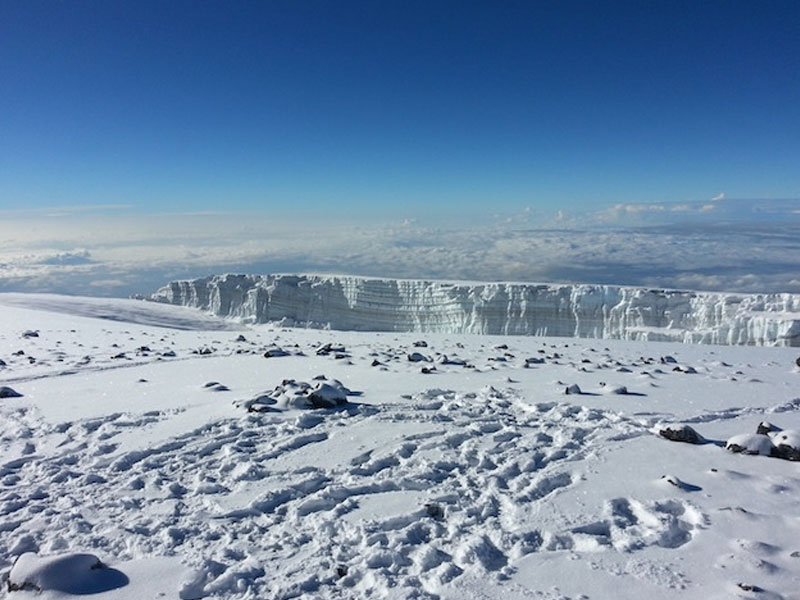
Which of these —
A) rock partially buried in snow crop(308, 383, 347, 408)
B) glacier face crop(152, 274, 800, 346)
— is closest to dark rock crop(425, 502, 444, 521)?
rock partially buried in snow crop(308, 383, 347, 408)

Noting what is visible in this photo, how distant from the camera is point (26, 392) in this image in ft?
29.0

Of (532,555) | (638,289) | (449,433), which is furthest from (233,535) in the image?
(638,289)

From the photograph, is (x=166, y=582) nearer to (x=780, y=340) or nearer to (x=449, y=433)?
(x=449, y=433)

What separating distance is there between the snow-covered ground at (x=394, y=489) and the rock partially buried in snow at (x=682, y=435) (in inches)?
6.5

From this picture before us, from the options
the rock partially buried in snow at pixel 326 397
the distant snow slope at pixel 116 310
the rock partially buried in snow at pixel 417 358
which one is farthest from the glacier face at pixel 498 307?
the rock partially buried in snow at pixel 326 397

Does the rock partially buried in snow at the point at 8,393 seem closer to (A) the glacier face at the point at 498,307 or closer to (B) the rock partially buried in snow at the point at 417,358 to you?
(B) the rock partially buried in snow at the point at 417,358

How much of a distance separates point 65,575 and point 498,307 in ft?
103

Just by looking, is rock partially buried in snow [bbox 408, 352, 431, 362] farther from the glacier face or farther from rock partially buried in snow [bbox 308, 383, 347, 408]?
the glacier face

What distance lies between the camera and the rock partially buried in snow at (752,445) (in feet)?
18.0

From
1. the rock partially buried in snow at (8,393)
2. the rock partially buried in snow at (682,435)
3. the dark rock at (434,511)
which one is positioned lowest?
the rock partially buried in snow at (682,435)

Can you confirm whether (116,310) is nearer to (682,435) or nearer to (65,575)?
(65,575)

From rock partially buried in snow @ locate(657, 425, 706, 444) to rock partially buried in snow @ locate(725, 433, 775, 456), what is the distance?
0.33 m

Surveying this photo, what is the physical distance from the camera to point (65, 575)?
353 centimetres

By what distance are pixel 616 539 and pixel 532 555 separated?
28.6 inches
